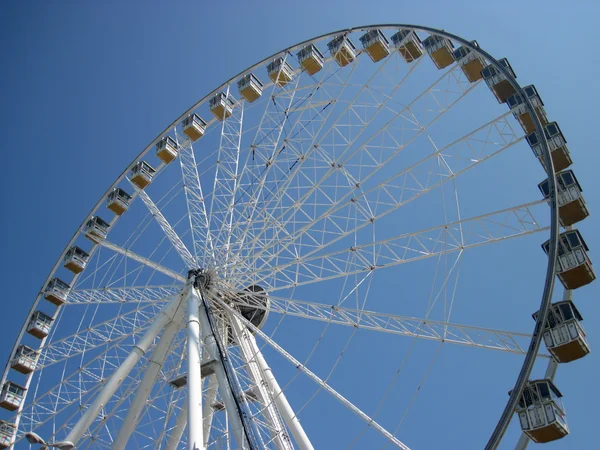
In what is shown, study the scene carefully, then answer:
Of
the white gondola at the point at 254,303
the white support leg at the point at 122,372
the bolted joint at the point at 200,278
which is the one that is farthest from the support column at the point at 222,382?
the white gondola at the point at 254,303

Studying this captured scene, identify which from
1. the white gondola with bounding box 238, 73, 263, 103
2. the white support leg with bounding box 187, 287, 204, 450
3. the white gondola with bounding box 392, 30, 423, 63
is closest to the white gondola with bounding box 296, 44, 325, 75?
the white gondola with bounding box 238, 73, 263, 103

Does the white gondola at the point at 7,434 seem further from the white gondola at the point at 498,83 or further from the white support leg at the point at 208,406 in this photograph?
the white gondola at the point at 498,83

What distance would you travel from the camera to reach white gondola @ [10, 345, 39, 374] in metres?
24.9

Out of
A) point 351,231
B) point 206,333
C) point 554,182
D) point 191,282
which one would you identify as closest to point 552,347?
point 554,182

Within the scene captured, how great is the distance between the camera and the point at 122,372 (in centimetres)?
1919

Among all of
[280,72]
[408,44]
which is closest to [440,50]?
[408,44]

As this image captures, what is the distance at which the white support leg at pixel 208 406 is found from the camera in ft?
67.8

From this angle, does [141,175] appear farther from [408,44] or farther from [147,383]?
[408,44]

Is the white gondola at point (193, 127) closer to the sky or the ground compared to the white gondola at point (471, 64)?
closer to the ground

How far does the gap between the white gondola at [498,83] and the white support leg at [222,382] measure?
34.3 ft

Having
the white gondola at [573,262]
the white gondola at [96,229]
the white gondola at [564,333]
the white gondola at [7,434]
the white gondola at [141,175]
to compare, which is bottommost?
the white gondola at [7,434]

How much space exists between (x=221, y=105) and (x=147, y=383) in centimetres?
1102

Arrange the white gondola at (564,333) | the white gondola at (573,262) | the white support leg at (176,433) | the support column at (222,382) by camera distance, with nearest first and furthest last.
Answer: the white gondola at (564,333) → the support column at (222,382) → the white gondola at (573,262) → the white support leg at (176,433)

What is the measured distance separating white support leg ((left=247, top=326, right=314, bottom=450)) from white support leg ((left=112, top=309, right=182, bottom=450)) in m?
2.31
